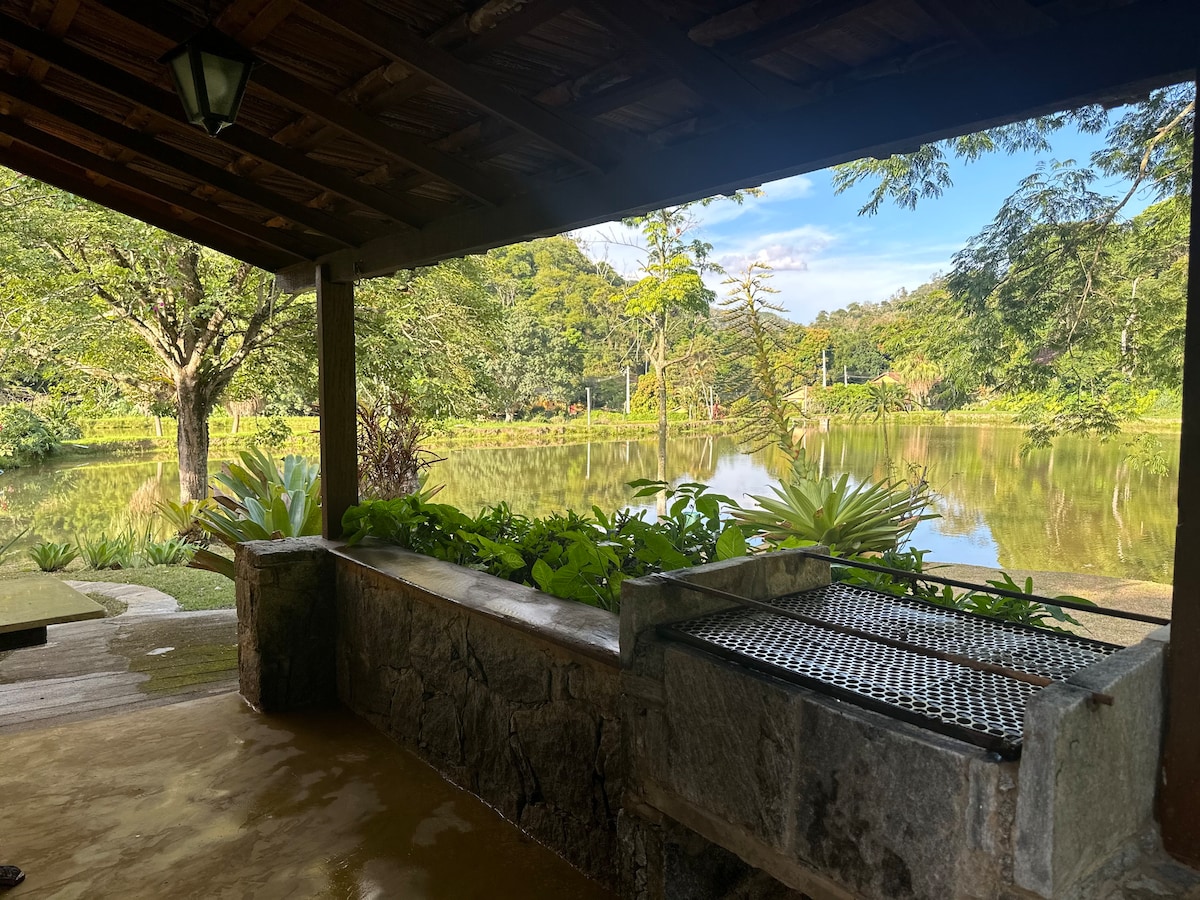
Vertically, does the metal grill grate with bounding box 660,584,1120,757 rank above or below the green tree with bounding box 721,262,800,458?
below

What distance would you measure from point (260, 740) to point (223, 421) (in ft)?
70.7

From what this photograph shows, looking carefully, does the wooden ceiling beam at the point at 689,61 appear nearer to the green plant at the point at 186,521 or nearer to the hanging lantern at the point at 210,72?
the hanging lantern at the point at 210,72

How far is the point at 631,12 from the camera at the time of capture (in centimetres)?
150

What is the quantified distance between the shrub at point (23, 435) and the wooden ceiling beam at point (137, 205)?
730 cm

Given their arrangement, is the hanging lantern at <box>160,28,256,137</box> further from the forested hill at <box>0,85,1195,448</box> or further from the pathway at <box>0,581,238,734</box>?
the forested hill at <box>0,85,1195,448</box>

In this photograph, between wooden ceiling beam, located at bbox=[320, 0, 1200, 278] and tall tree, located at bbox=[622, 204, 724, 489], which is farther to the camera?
tall tree, located at bbox=[622, 204, 724, 489]

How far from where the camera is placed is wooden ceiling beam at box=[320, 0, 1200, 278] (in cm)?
117

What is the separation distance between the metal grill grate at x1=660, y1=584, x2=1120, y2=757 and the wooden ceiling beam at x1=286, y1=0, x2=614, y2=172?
4.00 feet

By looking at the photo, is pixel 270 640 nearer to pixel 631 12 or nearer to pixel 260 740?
pixel 260 740

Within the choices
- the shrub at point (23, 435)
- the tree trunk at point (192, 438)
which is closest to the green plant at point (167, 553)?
the tree trunk at point (192, 438)

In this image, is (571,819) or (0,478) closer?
(571,819)

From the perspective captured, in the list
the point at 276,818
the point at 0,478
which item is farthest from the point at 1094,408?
the point at 0,478

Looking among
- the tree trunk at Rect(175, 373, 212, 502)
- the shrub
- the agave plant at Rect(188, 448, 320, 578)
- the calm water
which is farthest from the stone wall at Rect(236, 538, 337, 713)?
the shrub

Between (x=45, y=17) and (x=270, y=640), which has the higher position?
(x=45, y=17)
